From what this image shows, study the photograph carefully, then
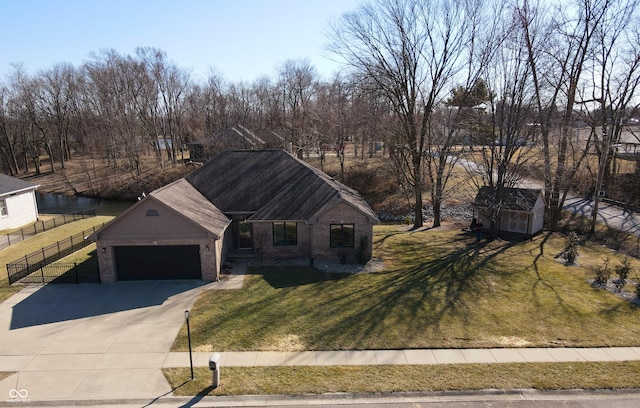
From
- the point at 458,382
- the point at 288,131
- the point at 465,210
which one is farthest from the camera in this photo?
the point at 288,131

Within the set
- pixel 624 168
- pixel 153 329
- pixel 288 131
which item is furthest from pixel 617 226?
pixel 288 131

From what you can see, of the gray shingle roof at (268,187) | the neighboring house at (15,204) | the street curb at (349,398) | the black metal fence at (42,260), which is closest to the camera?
the street curb at (349,398)

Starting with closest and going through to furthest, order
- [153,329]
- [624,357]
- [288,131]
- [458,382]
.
Result: [458,382]
[624,357]
[153,329]
[288,131]

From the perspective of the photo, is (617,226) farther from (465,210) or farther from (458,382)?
(458,382)

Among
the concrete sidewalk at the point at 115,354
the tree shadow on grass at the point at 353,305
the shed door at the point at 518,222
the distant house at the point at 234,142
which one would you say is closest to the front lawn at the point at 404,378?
the concrete sidewalk at the point at 115,354

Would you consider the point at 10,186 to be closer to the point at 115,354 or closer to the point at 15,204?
the point at 15,204

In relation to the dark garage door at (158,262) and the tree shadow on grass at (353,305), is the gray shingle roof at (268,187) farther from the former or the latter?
the dark garage door at (158,262)
